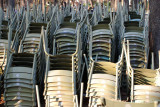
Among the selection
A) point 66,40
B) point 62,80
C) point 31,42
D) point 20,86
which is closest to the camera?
point 62,80

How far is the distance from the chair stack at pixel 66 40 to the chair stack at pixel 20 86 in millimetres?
1681

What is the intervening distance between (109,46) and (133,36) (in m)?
0.94

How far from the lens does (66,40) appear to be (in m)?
8.16

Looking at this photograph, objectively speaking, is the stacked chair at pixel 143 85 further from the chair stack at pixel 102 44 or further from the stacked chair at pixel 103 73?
the chair stack at pixel 102 44

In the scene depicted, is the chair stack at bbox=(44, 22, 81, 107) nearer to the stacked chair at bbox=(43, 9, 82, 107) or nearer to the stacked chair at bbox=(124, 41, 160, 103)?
the stacked chair at bbox=(43, 9, 82, 107)

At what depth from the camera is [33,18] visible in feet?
35.6

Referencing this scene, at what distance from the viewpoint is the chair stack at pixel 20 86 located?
6.20m

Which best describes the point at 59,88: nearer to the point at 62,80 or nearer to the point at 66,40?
the point at 62,80

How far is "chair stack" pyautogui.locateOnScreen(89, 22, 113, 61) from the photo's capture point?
782cm

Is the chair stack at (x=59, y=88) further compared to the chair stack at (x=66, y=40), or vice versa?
the chair stack at (x=66, y=40)

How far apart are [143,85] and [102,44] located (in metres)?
2.32

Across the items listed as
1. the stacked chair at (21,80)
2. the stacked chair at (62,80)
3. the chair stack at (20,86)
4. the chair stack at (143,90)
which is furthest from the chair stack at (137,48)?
the chair stack at (20,86)

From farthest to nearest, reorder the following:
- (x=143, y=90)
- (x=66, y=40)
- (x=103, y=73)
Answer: (x=66, y=40)
(x=103, y=73)
(x=143, y=90)

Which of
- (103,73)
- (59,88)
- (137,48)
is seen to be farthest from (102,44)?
(59,88)
